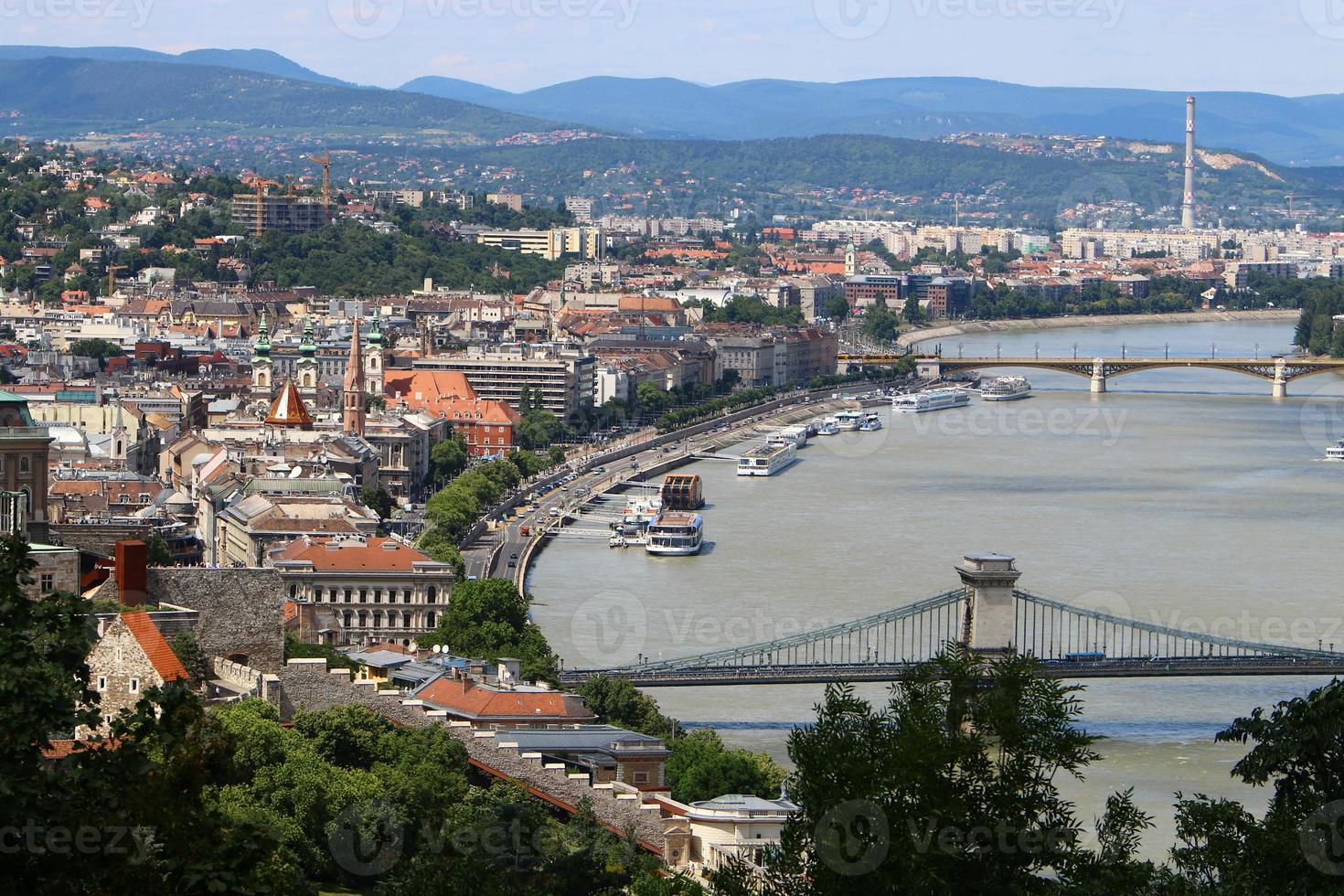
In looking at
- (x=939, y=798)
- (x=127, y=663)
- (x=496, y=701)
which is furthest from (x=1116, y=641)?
(x=939, y=798)

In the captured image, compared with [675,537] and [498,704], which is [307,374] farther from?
[498,704]

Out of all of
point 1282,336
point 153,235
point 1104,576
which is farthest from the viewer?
point 1282,336

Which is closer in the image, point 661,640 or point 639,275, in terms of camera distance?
point 661,640

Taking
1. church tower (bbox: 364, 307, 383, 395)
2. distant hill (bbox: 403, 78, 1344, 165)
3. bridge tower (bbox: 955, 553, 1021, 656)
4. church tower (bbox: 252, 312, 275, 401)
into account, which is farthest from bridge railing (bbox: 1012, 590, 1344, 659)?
distant hill (bbox: 403, 78, 1344, 165)

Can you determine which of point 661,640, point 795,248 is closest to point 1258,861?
point 661,640

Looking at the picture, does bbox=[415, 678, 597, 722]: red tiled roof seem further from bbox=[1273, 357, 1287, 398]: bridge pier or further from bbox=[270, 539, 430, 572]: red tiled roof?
bbox=[1273, 357, 1287, 398]: bridge pier

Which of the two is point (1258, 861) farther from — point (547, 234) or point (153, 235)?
point (547, 234)
